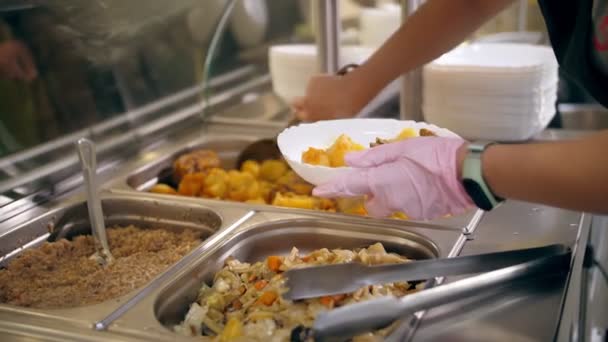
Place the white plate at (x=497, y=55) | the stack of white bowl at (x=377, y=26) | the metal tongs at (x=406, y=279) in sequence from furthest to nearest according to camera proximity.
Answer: the stack of white bowl at (x=377, y=26), the white plate at (x=497, y=55), the metal tongs at (x=406, y=279)

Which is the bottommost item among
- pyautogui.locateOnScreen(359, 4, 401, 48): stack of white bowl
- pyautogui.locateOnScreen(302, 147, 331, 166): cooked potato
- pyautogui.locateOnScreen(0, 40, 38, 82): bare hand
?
pyautogui.locateOnScreen(302, 147, 331, 166): cooked potato

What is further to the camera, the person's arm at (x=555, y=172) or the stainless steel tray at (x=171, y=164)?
the stainless steel tray at (x=171, y=164)

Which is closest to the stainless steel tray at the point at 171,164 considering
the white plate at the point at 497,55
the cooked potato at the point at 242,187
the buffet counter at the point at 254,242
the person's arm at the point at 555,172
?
the buffet counter at the point at 254,242

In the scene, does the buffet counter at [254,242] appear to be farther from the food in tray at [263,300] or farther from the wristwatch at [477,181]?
the wristwatch at [477,181]

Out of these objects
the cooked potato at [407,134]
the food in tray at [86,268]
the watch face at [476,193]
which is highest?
the watch face at [476,193]

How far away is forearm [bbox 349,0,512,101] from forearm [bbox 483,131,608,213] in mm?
539

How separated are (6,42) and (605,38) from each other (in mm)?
1108

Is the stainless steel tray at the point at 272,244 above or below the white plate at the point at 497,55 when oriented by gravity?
below

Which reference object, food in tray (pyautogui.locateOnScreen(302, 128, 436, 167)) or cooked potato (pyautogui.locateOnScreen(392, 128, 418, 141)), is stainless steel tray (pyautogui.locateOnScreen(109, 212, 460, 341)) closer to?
food in tray (pyautogui.locateOnScreen(302, 128, 436, 167))

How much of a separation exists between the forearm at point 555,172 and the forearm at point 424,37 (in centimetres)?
54

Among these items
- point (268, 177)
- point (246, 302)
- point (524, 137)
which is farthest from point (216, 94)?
point (246, 302)

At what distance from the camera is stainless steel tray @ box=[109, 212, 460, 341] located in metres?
0.98

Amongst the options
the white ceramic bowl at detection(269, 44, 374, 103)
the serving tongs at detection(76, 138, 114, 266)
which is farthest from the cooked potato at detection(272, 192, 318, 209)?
the white ceramic bowl at detection(269, 44, 374, 103)

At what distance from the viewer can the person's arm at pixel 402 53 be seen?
131 cm
